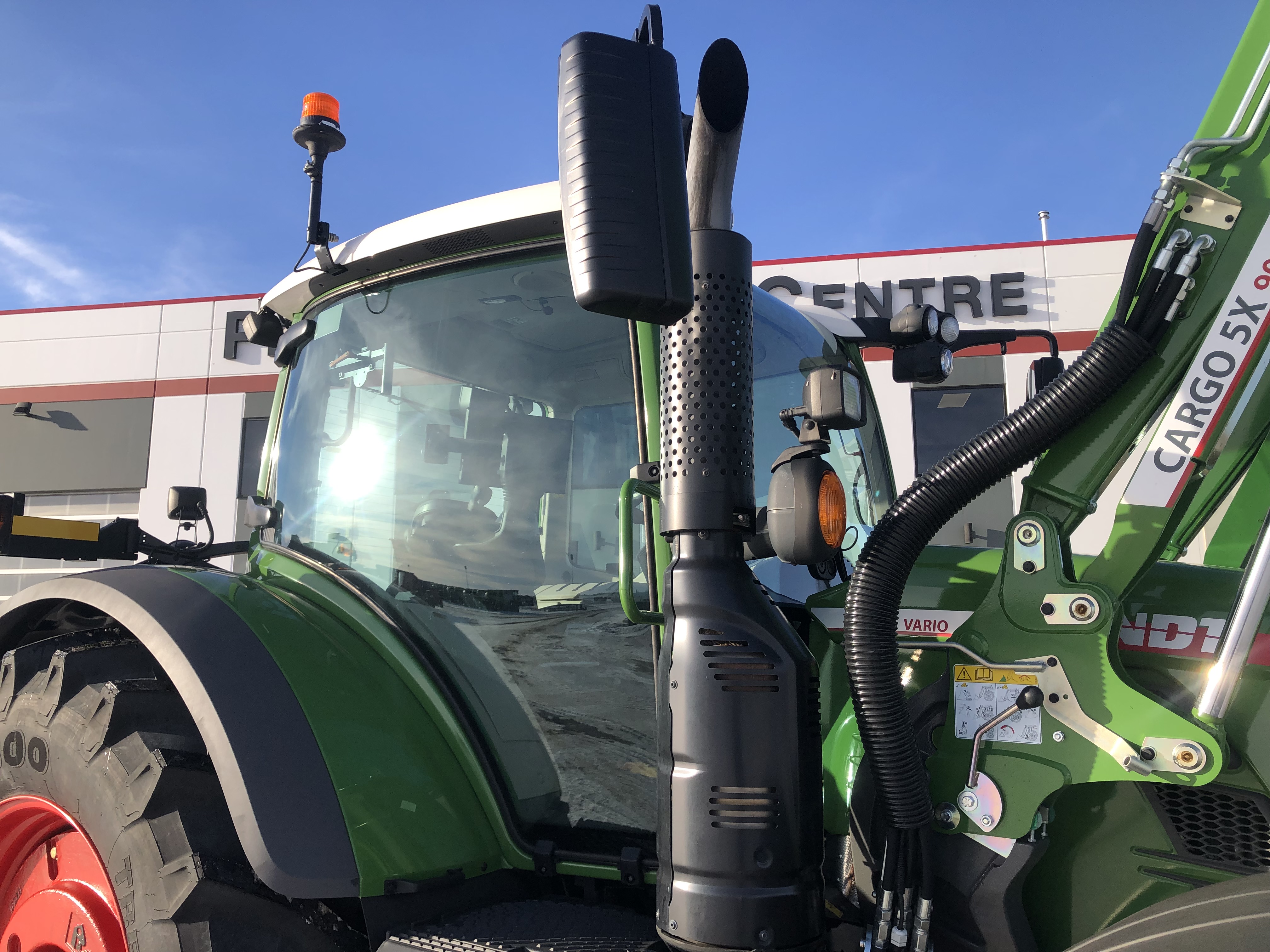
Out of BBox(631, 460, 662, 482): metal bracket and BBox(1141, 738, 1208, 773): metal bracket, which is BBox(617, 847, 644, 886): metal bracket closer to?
BBox(631, 460, 662, 482): metal bracket

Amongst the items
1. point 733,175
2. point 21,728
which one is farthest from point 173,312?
point 733,175

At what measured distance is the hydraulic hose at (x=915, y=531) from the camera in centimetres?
151

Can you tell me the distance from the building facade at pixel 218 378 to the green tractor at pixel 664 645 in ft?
26.3

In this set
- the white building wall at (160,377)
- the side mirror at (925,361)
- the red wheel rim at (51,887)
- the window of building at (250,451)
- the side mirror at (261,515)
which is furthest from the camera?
the white building wall at (160,377)

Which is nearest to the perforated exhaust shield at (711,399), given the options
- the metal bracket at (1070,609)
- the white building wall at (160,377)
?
the metal bracket at (1070,609)

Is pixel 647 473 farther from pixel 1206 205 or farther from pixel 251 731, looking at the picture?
pixel 1206 205

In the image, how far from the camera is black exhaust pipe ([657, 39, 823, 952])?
1449 mm

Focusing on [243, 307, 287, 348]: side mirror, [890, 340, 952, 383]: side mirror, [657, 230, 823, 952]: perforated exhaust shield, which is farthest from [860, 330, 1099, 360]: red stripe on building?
[657, 230, 823, 952]: perforated exhaust shield

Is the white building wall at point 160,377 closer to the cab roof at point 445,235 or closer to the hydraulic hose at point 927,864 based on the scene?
the cab roof at point 445,235

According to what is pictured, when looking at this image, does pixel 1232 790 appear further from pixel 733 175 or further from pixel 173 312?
pixel 173 312

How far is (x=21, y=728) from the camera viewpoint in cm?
202

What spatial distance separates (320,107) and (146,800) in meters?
1.67

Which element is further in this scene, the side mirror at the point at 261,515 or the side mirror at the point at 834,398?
the side mirror at the point at 261,515

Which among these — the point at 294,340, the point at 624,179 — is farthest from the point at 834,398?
the point at 294,340
